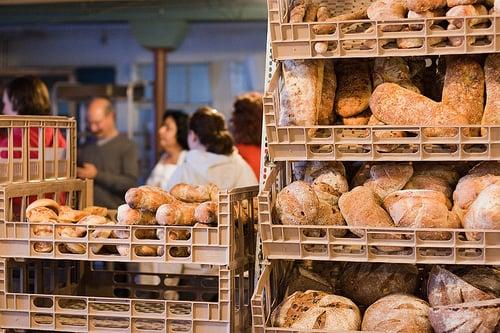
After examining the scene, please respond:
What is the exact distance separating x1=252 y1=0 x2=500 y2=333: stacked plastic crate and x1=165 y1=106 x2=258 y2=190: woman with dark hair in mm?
1883

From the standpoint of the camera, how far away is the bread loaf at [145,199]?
2508mm

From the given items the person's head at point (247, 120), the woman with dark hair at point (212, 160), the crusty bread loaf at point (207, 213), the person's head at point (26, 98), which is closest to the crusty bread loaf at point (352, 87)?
the crusty bread loaf at point (207, 213)

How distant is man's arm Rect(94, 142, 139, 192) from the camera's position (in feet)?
16.7

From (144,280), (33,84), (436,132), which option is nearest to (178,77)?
(144,280)

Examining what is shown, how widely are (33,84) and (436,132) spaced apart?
230 centimetres

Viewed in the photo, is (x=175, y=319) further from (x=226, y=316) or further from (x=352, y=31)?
(x=352, y=31)

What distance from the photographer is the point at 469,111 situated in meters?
2.31

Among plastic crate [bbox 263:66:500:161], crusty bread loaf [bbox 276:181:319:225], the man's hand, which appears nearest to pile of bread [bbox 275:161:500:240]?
crusty bread loaf [bbox 276:181:319:225]

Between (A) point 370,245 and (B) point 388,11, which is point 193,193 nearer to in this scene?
(A) point 370,245

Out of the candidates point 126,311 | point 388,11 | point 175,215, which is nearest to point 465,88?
point 388,11

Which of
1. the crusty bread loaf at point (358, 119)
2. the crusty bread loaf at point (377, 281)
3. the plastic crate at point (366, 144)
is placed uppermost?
the crusty bread loaf at point (358, 119)

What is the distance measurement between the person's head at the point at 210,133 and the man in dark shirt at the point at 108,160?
0.79 meters

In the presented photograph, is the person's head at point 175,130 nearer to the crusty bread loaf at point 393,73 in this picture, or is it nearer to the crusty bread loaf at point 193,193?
the crusty bread loaf at point 193,193

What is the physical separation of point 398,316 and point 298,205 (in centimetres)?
39
